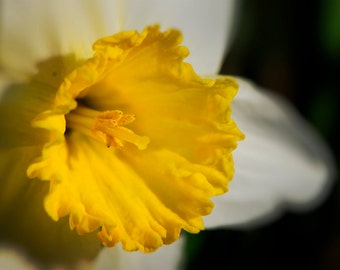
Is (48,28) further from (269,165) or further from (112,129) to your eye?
(269,165)

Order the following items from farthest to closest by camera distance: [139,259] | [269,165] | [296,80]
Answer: [296,80]
[269,165]
[139,259]

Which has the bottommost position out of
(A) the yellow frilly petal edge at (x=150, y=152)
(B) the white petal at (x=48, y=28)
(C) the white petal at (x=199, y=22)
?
(A) the yellow frilly petal edge at (x=150, y=152)

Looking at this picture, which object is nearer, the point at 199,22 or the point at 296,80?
the point at 199,22

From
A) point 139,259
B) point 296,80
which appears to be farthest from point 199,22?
point 296,80

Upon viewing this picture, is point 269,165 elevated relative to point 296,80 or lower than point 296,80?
elevated

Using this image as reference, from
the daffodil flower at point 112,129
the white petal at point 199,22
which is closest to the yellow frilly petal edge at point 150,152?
the daffodil flower at point 112,129

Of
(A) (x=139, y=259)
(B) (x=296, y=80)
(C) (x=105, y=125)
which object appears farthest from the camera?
(B) (x=296, y=80)

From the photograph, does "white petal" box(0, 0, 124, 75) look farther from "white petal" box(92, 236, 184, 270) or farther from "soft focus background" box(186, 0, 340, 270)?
"soft focus background" box(186, 0, 340, 270)

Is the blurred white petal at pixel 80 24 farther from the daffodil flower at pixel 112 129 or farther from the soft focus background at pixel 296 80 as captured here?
the soft focus background at pixel 296 80
